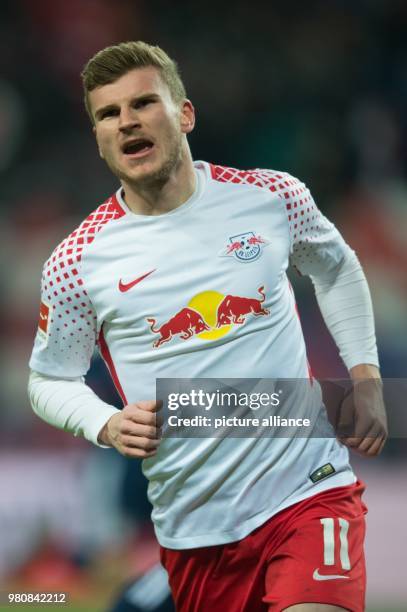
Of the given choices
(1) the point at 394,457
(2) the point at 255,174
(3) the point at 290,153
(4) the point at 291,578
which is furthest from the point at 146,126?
(3) the point at 290,153

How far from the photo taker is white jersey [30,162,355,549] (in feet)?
8.07

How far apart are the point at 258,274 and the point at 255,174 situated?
0.35 metres

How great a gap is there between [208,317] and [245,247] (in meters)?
0.23

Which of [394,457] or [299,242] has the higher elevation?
[299,242]

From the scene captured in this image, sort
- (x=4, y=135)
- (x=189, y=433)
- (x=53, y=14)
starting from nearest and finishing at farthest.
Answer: (x=189, y=433)
(x=4, y=135)
(x=53, y=14)

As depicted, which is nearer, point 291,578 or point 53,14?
point 291,578

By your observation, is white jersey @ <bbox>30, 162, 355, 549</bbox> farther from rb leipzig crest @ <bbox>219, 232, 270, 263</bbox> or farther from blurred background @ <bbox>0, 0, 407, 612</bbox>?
blurred background @ <bbox>0, 0, 407, 612</bbox>

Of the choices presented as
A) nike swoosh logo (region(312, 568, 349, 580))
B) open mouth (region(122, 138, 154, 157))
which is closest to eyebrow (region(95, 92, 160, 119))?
open mouth (region(122, 138, 154, 157))

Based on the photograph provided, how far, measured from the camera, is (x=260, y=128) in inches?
252

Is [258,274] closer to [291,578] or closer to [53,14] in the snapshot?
[291,578]

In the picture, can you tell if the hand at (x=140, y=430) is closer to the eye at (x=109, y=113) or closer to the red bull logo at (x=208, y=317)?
the red bull logo at (x=208, y=317)

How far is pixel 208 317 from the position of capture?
8.20 ft

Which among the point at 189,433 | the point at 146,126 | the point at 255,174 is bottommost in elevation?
the point at 189,433

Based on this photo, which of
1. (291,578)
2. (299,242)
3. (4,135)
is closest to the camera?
(291,578)
